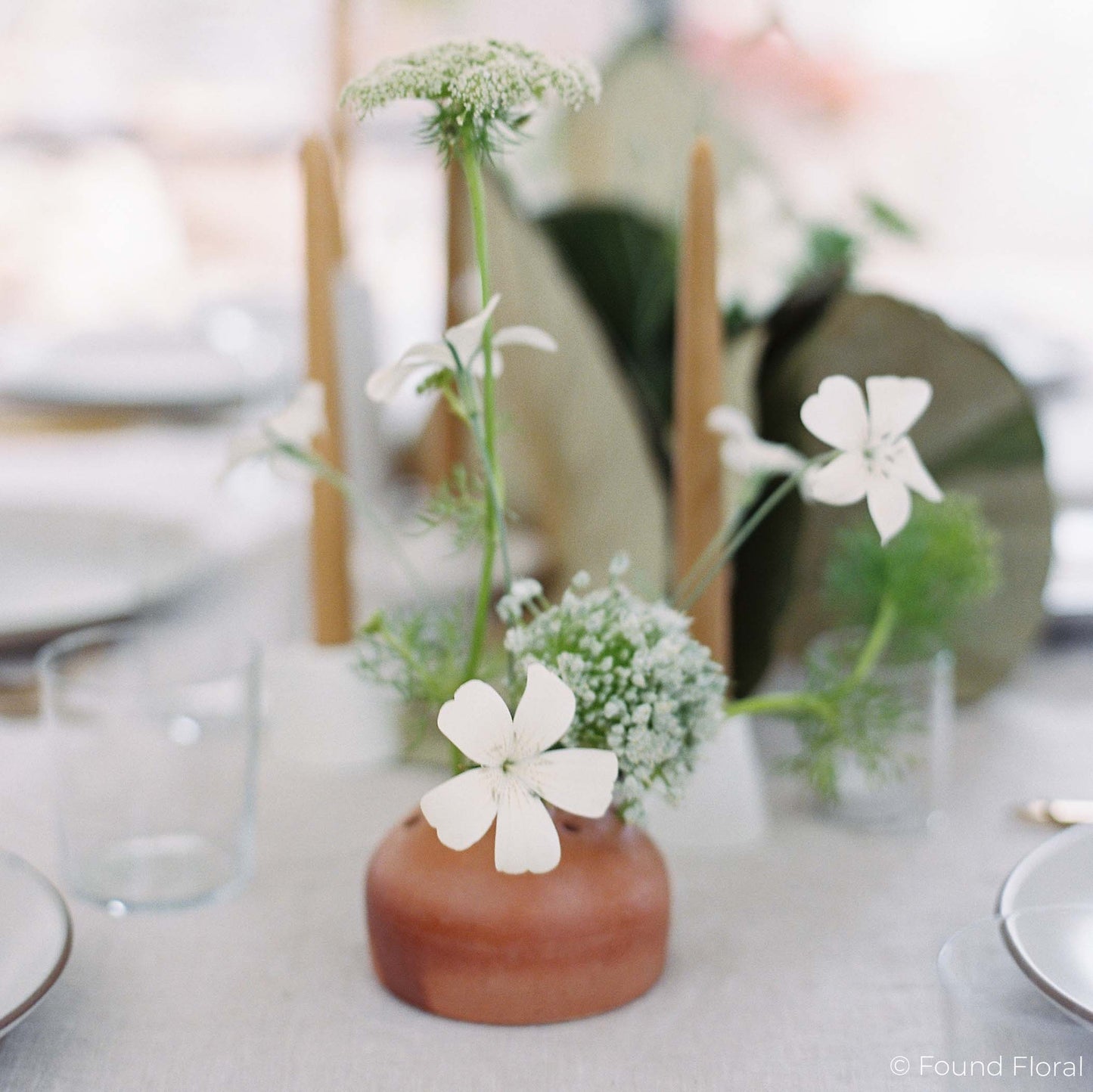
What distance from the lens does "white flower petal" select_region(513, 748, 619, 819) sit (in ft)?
1.08

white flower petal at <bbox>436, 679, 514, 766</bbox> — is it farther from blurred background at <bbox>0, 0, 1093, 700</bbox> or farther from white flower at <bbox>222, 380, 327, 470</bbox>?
blurred background at <bbox>0, 0, 1093, 700</bbox>

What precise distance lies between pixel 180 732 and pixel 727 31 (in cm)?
222

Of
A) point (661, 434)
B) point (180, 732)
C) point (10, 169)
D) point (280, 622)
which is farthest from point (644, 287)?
point (10, 169)

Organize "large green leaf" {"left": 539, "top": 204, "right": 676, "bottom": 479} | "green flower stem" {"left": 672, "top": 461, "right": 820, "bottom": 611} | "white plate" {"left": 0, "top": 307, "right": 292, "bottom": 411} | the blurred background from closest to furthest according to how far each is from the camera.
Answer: "green flower stem" {"left": 672, "top": 461, "right": 820, "bottom": 611}
"large green leaf" {"left": 539, "top": 204, "right": 676, "bottom": 479}
"white plate" {"left": 0, "top": 307, "right": 292, "bottom": 411}
the blurred background

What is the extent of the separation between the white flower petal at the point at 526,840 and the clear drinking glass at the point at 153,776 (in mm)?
184

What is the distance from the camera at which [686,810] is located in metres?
0.52

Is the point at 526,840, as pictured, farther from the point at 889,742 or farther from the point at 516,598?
the point at 889,742

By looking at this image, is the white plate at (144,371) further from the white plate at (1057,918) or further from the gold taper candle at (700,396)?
the white plate at (1057,918)

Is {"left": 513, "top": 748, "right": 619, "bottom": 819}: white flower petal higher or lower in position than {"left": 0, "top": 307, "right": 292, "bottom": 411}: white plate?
higher

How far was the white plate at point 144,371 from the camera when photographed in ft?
4.02

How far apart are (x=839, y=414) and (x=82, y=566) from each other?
61 cm

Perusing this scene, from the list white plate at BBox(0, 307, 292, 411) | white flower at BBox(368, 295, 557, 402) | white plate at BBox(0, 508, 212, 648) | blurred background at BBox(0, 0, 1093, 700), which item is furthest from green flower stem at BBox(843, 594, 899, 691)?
blurred background at BBox(0, 0, 1093, 700)

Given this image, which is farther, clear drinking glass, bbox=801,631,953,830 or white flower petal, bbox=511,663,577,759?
clear drinking glass, bbox=801,631,953,830

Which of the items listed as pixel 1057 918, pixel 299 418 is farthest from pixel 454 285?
pixel 1057 918
